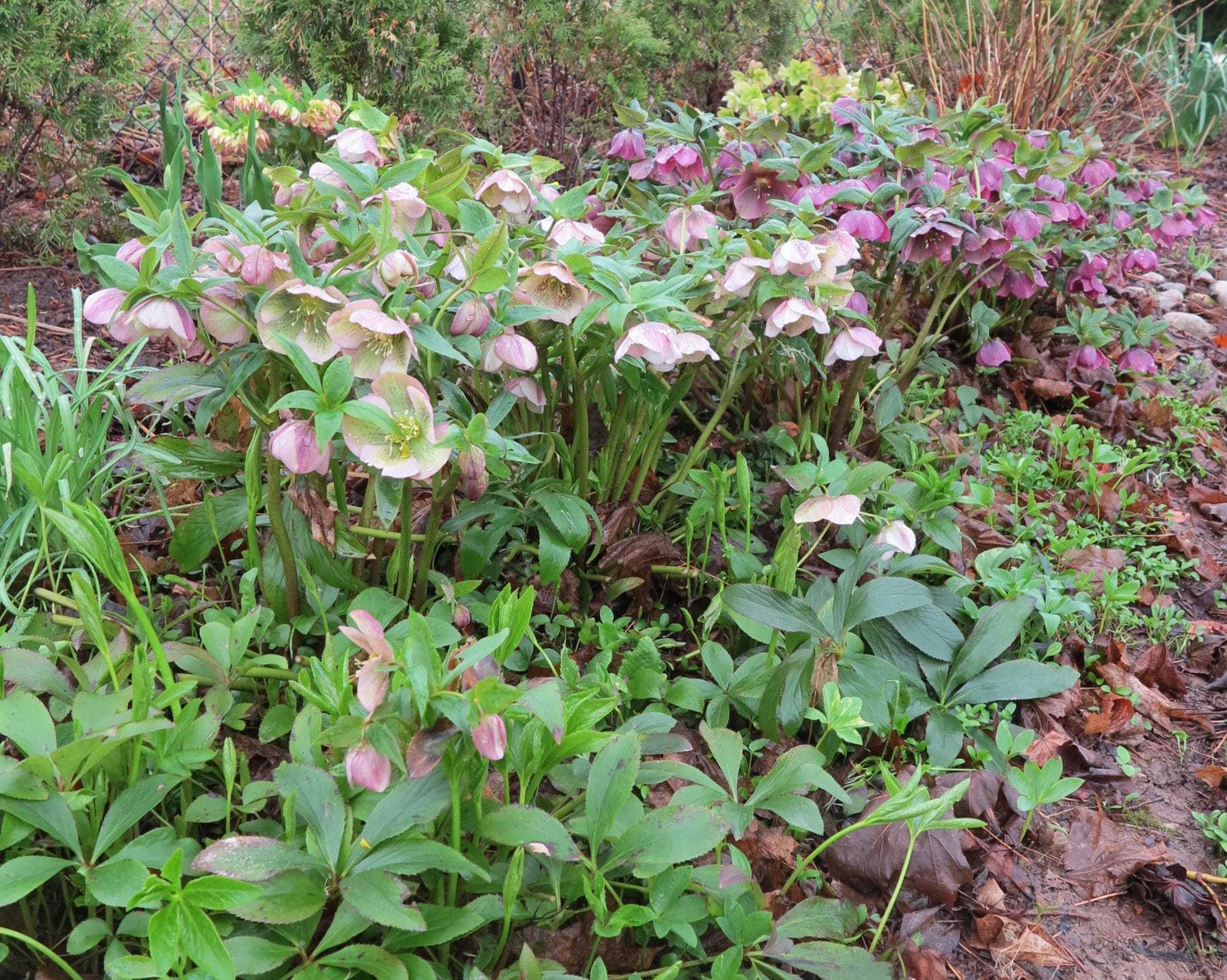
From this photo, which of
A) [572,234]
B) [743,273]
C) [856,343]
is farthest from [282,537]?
[856,343]

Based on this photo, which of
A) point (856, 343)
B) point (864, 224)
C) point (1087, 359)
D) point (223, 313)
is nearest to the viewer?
Result: point (223, 313)

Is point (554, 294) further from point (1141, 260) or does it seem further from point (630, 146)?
point (1141, 260)

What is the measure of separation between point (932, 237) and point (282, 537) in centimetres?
130

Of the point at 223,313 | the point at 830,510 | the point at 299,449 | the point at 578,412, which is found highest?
the point at 223,313

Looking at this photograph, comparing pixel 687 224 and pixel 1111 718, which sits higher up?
pixel 687 224

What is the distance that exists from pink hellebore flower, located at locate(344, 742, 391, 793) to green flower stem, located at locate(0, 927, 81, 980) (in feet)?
1.02

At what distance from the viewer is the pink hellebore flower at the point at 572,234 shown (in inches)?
56.9

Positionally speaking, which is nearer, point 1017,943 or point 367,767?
point 367,767

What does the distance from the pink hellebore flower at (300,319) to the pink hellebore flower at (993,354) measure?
5.91ft

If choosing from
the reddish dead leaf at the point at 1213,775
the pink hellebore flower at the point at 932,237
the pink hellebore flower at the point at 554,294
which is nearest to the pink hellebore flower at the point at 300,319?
the pink hellebore flower at the point at 554,294

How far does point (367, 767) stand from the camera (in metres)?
0.85

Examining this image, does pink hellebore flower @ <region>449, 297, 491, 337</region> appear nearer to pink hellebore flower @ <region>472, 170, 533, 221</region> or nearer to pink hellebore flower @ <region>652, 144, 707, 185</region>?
pink hellebore flower @ <region>472, 170, 533, 221</region>

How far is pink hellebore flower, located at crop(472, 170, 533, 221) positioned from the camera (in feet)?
4.82

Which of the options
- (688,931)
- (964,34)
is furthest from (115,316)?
(964,34)
